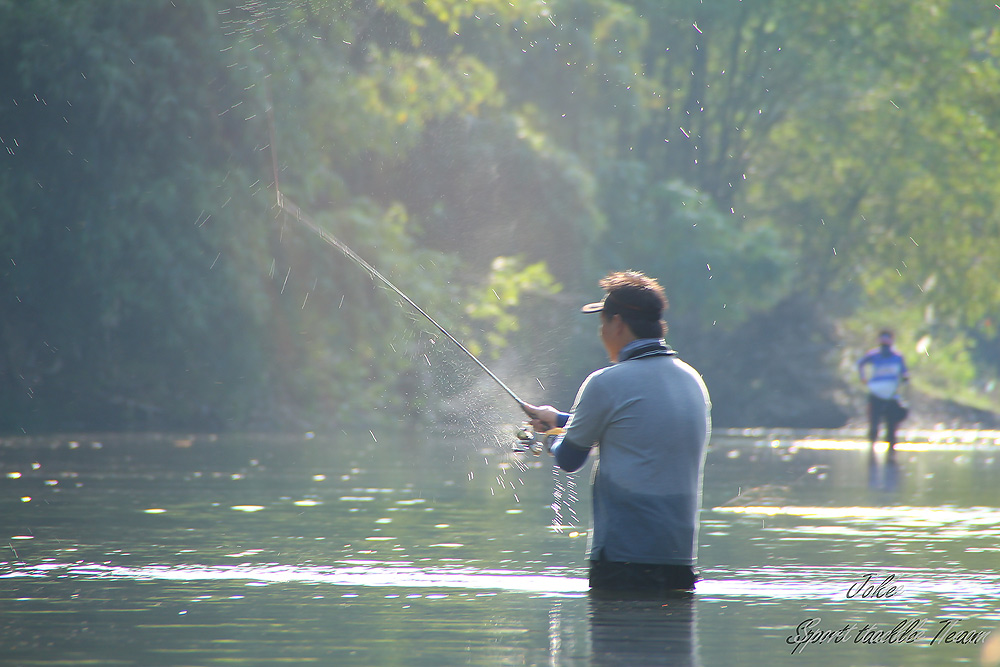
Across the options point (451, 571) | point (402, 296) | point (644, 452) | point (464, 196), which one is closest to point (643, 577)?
point (644, 452)

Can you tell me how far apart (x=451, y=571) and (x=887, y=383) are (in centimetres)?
1521

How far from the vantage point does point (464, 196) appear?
3400 centimetres

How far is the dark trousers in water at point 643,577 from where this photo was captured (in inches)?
252

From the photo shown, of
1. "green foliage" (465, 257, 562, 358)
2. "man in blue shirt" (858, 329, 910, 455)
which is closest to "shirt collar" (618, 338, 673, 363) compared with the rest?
"man in blue shirt" (858, 329, 910, 455)

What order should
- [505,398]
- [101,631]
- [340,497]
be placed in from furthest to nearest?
[505,398], [340,497], [101,631]

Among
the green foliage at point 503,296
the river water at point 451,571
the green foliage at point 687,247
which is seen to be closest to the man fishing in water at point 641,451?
the river water at point 451,571

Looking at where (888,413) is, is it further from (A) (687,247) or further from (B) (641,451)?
(B) (641,451)

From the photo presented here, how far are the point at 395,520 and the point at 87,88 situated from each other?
1686 centimetres

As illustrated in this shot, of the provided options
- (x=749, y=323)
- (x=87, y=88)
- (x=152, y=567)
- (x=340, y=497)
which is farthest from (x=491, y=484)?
(x=749, y=323)

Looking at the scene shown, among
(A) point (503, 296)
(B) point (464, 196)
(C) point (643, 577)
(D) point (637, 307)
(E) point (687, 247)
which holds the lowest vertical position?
(C) point (643, 577)

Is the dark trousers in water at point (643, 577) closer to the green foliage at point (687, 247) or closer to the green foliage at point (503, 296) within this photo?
the green foliage at point (503, 296)

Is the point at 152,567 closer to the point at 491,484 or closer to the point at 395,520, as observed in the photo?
the point at 395,520

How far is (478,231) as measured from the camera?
119 feet

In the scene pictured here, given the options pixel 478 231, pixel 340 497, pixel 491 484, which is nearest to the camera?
pixel 340 497
